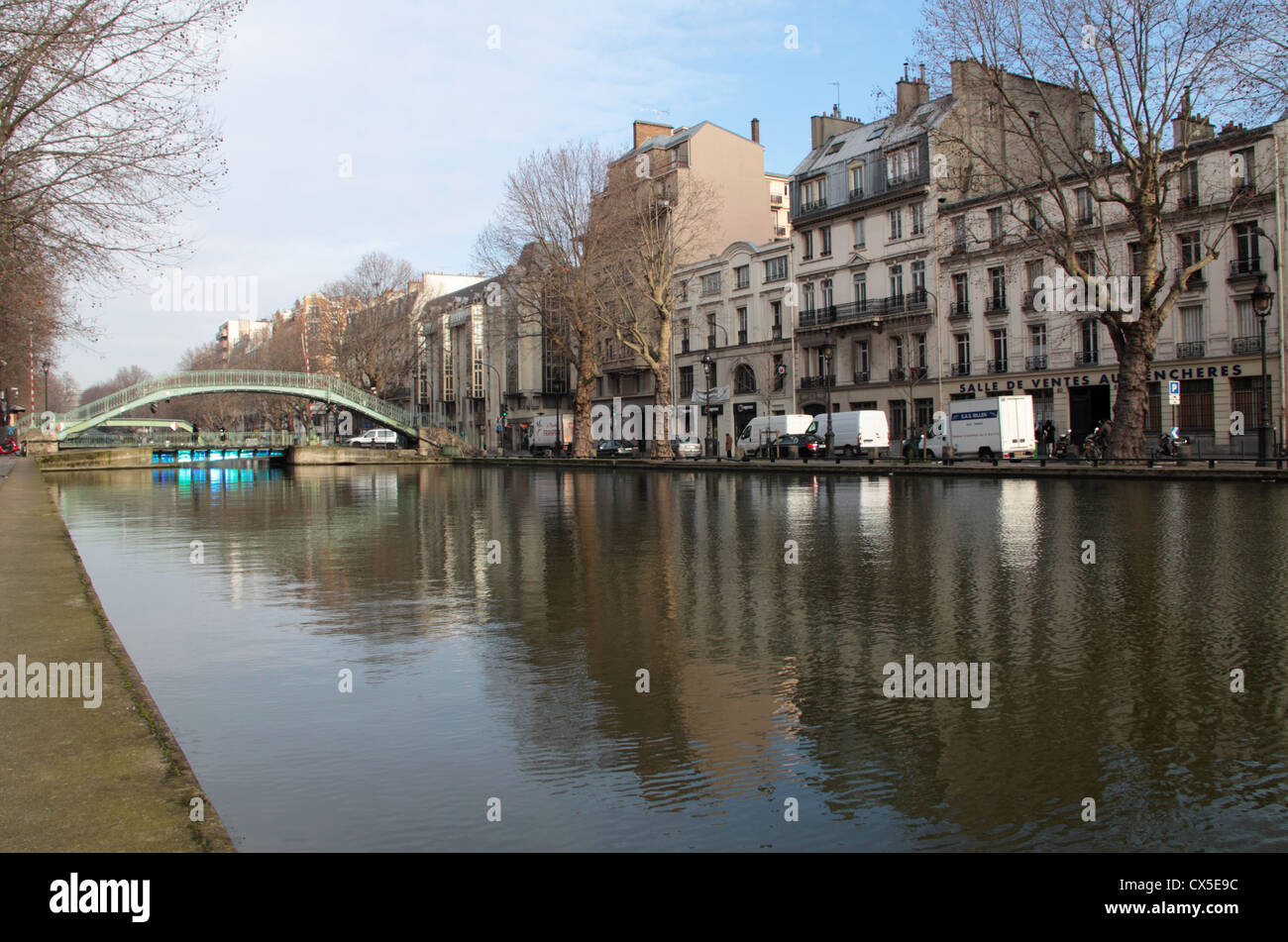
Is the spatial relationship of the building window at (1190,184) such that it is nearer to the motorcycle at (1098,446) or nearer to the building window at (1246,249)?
the building window at (1246,249)

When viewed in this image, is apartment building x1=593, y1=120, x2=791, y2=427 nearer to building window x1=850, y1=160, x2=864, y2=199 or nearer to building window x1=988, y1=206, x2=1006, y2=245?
building window x1=850, y1=160, x2=864, y2=199

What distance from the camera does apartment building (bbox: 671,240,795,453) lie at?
61.5 meters

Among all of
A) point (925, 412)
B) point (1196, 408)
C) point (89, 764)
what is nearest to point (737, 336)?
point (925, 412)

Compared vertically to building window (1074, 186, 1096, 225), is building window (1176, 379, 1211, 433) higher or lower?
lower

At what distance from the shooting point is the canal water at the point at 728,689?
167 inches

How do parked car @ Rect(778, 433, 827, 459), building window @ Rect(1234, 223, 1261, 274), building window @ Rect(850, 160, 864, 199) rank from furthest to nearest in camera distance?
building window @ Rect(850, 160, 864, 199) → parked car @ Rect(778, 433, 827, 459) → building window @ Rect(1234, 223, 1261, 274)

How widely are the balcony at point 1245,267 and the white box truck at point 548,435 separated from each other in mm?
43701

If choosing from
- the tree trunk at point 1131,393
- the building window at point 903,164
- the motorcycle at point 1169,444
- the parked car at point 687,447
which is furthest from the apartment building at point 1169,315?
the parked car at point 687,447

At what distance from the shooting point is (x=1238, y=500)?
2030 cm

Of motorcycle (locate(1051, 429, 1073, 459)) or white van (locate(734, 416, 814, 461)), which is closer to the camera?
motorcycle (locate(1051, 429, 1073, 459))

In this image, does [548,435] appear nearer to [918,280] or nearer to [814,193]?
[814,193]

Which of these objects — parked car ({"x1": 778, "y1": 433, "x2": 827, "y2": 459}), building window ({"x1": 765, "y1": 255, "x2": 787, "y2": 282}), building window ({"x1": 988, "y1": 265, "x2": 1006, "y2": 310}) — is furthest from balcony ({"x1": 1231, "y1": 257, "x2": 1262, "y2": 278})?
building window ({"x1": 765, "y1": 255, "x2": 787, "y2": 282})

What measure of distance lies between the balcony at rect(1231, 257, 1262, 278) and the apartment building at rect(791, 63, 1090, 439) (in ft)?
41.9
